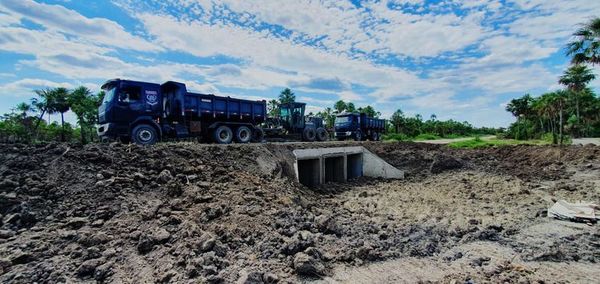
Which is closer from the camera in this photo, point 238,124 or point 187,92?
point 187,92

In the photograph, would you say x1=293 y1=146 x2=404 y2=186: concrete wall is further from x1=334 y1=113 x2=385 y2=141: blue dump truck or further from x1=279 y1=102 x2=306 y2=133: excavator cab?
x1=334 y1=113 x2=385 y2=141: blue dump truck

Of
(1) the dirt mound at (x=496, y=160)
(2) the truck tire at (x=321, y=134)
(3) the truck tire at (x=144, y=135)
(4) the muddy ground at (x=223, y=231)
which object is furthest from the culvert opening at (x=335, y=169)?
(3) the truck tire at (x=144, y=135)

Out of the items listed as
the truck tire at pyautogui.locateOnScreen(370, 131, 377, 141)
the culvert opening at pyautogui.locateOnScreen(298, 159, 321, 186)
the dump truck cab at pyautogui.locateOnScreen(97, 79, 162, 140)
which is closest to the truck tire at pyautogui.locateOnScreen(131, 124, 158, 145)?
the dump truck cab at pyautogui.locateOnScreen(97, 79, 162, 140)

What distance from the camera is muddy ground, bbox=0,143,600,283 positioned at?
5125mm

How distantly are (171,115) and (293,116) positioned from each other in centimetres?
818

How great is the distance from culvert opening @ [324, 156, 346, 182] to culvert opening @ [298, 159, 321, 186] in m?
1.76

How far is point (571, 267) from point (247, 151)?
9.66 meters

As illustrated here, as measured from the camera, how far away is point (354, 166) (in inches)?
760

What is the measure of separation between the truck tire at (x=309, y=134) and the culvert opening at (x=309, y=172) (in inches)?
118

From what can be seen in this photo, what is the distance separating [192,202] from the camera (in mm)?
7348

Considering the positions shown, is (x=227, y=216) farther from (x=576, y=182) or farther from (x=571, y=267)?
(x=576, y=182)

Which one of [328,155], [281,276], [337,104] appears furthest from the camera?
[337,104]

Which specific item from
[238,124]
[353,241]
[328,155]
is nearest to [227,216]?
[353,241]

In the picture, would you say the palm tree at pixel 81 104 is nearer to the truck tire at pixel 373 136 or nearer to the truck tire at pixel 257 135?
the truck tire at pixel 257 135
